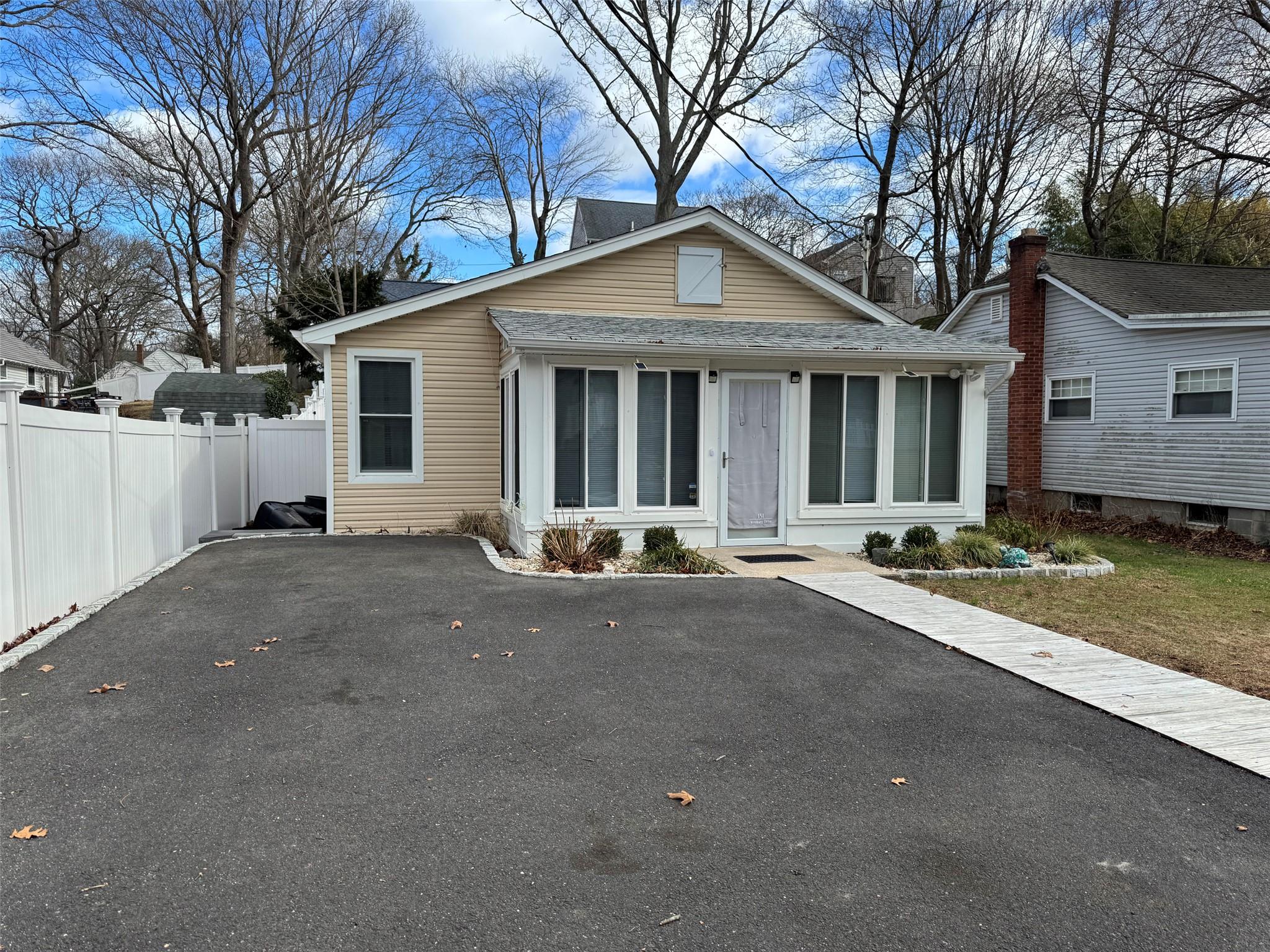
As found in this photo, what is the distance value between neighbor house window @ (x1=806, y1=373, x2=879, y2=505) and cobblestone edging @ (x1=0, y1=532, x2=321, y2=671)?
26.1ft

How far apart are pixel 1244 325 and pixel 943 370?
5.46 metres

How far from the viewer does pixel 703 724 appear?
455 centimetres

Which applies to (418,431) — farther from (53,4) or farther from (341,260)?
(341,260)

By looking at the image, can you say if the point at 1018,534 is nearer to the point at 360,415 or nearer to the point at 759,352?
the point at 759,352

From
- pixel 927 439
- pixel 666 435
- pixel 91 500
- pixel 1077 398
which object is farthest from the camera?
pixel 1077 398

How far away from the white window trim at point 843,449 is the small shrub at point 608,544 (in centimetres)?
277

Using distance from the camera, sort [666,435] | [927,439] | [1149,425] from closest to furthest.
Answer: [666,435]
[927,439]
[1149,425]

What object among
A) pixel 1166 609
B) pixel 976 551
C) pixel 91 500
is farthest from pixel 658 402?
pixel 91 500

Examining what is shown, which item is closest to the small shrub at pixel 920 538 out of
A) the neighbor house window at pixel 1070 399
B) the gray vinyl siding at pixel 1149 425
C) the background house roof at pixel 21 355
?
the gray vinyl siding at pixel 1149 425

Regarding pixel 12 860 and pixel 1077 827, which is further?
pixel 1077 827

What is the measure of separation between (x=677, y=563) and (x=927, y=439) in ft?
14.7

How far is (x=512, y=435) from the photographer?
11.0 meters

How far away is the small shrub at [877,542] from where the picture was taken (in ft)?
33.7

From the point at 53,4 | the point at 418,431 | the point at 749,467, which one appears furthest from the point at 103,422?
the point at 53,4
